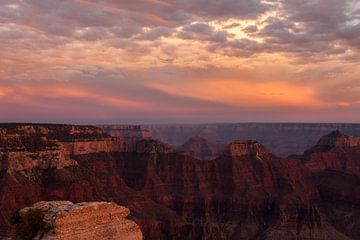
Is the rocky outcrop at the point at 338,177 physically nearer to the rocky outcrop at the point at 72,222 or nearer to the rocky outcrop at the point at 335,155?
the rocky outcrop at the point at 335,155

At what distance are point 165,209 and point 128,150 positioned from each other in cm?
3263

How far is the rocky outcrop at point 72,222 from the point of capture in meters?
28.0

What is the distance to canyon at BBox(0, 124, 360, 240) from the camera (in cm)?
10100

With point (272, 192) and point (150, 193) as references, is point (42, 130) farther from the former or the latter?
point (272, 192)

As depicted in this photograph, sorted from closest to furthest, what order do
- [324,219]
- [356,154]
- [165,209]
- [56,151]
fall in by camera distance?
[56,151] < [165,209] < [324,219] < [356,154]

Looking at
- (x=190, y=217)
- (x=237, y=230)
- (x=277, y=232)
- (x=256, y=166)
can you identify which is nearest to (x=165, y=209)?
(x=190, y=217)

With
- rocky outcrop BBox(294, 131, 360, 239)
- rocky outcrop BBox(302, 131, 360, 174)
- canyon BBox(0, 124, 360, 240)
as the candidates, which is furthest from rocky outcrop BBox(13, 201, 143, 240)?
rocky outcrop BBox(302, 131, 360, 174)

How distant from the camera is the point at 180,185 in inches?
5231

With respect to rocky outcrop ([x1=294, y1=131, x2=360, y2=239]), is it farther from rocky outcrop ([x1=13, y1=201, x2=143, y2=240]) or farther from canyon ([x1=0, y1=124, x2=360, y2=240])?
rocky outcrop ([x1=13, y1=201, x2=143, y2=240])

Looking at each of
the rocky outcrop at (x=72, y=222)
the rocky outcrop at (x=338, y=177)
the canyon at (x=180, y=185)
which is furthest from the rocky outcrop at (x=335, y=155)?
the rocky outcrop at (x=72, y=222)

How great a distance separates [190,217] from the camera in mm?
122750

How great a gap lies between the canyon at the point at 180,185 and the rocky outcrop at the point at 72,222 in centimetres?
6170

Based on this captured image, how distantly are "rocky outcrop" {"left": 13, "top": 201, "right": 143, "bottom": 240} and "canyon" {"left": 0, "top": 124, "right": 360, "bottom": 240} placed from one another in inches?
2429

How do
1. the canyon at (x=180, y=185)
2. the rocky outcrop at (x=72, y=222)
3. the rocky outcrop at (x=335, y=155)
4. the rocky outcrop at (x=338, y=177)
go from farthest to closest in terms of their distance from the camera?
the rocky outcrop at (x=335, y=155) < the rocky outcrop at (x=338, y=177) < the canyon at (x=180, y=185) < the rocky outcrop at (x=72, y=222)
